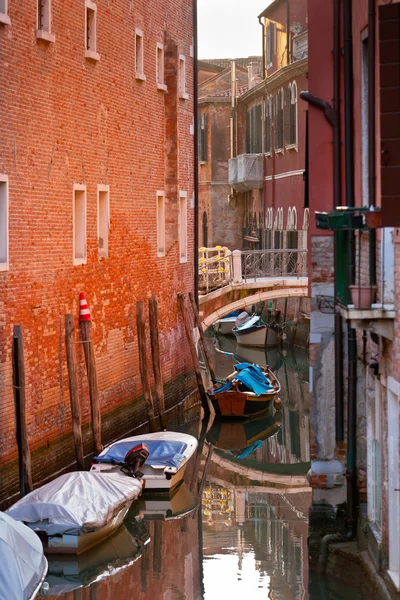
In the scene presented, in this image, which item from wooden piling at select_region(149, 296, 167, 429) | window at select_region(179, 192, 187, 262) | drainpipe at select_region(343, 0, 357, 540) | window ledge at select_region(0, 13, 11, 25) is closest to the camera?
drainpipe at select_region(343, 0, 357, 540)

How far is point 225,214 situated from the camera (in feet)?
128

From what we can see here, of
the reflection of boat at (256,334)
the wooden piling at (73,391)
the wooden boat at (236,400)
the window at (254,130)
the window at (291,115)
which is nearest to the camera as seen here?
the wooden piling at (73,391)

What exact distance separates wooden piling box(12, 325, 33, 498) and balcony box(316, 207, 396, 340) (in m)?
4.56

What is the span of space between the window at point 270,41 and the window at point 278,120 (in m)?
2.97

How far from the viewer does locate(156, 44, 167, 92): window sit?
19.9 m

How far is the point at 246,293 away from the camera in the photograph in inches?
979

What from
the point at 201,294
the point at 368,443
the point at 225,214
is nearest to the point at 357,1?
the point at 368,443

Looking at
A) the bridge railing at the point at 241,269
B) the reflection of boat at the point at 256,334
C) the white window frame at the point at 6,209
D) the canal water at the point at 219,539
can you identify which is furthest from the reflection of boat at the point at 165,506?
the reflection of boat at the point at 256,334

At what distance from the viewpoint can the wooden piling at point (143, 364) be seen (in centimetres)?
1758

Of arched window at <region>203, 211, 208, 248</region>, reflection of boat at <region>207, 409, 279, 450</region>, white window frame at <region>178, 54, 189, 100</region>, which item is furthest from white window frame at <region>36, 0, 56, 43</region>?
arched window at <region>203, 211, 208, 248</region>

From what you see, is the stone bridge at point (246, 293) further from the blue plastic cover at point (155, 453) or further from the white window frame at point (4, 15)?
the white window frame at point (4, 15)

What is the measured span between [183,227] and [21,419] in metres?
9.31

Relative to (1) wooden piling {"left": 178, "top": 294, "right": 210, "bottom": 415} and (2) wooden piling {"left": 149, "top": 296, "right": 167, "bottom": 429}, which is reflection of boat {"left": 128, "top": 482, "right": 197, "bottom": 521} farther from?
(1) wooden piling {"left": 178, "top": 294, "right": 210, "bottom": 415}

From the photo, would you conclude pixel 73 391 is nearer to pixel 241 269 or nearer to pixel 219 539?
pixel 219 539
